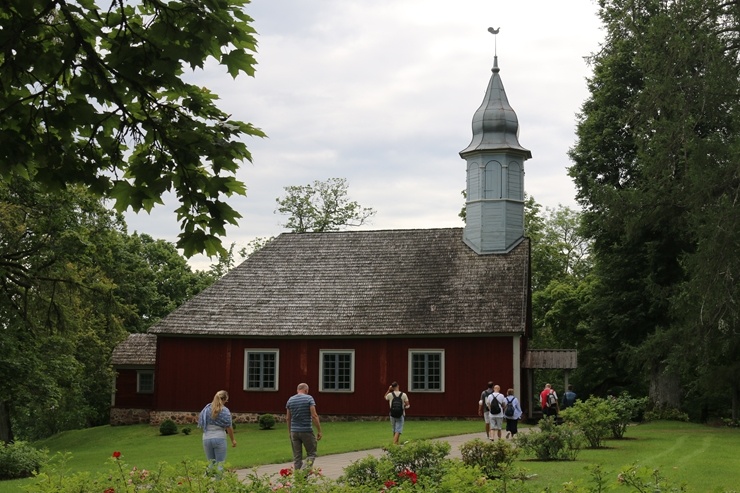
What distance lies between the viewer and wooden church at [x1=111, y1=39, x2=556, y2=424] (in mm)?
34156

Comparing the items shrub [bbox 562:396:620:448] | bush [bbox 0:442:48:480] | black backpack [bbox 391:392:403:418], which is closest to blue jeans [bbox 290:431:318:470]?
black backpack [bbox 391:392:403:418]

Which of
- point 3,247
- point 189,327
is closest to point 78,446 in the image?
point 189,327

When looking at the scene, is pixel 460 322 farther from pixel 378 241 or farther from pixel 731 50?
pixel 731 50

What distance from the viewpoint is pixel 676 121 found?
85.0 feet

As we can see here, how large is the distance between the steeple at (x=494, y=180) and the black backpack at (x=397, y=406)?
14795 mm

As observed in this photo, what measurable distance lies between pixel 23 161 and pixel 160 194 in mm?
997

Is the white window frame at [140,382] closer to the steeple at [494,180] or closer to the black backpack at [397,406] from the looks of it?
the steeple at [494,180]

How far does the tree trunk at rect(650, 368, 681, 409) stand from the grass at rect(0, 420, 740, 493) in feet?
8.04

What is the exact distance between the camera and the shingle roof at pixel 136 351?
4000 cm

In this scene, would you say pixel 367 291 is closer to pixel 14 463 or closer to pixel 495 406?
pixel 495 406

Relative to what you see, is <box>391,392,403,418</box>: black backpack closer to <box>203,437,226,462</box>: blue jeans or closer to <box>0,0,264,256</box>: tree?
<box>203,437,226,462</box>: blue jeans

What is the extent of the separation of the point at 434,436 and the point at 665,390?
1225 cm

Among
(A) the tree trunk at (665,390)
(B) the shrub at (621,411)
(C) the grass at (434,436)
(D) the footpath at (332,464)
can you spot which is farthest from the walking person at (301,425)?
(A) the tree trunk at (665,390)

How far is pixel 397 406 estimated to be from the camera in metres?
22.2
